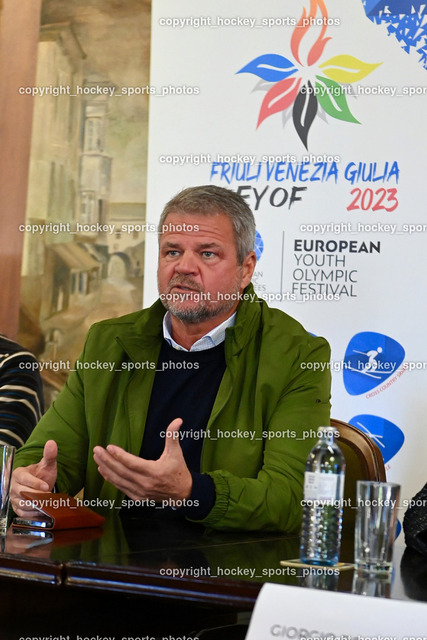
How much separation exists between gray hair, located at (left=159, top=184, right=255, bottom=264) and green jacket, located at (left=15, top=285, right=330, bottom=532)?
183 millimetres

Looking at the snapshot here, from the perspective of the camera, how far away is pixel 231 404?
99.7 inches

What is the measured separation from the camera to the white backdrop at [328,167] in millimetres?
3707

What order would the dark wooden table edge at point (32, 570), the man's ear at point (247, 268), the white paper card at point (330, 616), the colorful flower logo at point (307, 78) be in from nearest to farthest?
the white paper card at point (330, 616) < the dark wooden table edge at point (32, 570) < the man's ear at point (247, 268) < the colorful flower logo at point (307, 78)

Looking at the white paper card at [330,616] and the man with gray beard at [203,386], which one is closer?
the white paper card at [330,616]

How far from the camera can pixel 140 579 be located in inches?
55.9

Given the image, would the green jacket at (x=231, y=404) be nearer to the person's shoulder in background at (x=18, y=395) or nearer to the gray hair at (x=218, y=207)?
the gray hair at (x=218, y=207)

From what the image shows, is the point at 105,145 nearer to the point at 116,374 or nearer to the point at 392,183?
the point at 392,183

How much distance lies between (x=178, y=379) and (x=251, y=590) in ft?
4.42

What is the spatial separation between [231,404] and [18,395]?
2.95 feet

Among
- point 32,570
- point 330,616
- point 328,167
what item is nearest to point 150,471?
point 32,570

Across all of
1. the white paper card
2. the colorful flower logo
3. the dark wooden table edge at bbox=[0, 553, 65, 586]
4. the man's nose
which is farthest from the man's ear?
the white paper card

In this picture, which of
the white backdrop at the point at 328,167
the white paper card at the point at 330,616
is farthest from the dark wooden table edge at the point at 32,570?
the white backdrop at the point at 328,167

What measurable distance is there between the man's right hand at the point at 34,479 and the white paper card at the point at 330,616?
2.82ft

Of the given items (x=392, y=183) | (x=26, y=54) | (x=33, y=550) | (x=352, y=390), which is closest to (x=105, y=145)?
(x=26, y=54)
